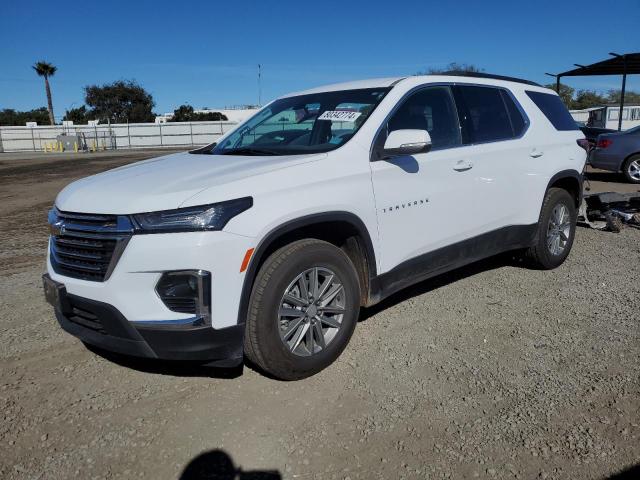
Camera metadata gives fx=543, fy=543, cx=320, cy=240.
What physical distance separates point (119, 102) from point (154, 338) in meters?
83.4

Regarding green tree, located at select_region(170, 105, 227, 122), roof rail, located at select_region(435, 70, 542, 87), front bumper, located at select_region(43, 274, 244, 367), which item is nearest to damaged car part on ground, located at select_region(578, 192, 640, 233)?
roof rail, located at select_region(435, 70, 542, 87)

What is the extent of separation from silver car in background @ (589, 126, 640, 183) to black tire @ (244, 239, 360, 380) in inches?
455

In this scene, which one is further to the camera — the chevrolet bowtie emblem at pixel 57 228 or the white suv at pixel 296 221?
the chevrolet bowtie emblem at pixel 57 228

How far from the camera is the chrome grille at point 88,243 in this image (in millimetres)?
2865

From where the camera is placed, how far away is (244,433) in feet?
9.37

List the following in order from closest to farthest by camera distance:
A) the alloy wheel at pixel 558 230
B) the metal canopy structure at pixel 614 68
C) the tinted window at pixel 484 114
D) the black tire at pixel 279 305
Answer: the black tire at pixel 279 305 → the tinted window at pixel 484 114 → the alloy wheel at pixel 558 230 → the metal canopy structure at pixel 614 68

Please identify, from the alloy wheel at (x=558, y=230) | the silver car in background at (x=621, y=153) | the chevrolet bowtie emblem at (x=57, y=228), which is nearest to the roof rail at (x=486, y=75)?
the alloy wheel at (x=558, y=230)

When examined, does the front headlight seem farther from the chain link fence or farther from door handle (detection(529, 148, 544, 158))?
the chain link fence

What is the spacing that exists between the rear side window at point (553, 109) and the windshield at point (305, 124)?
2.12 meters

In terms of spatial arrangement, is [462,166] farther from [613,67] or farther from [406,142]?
[613,67]

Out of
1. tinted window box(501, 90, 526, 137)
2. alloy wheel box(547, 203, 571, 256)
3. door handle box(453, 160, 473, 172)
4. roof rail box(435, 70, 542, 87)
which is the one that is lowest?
alloy wheel box(547, 203, 571, 256)

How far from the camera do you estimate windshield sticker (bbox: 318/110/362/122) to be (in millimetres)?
3854

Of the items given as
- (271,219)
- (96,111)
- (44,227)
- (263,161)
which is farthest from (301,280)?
(96,111)

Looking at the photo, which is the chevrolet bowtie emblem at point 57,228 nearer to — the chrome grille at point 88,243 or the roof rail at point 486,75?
the chrome grille at point 88,243
